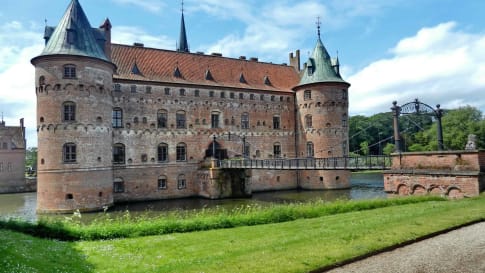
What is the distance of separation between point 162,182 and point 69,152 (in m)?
8.40

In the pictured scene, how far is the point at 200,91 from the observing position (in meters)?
32.2

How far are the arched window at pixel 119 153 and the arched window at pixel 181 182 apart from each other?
192 inches

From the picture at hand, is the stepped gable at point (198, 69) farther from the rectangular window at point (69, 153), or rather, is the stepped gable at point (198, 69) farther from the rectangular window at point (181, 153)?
the rectangular window at point (69, 153)

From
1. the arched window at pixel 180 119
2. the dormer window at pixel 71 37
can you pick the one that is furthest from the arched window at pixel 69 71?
the arched window at pixel 180 119

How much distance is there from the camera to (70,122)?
23.5m

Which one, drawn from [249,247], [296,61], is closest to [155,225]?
[249,247]

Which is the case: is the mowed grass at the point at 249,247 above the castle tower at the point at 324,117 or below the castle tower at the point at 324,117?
below

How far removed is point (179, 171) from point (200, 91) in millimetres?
7282

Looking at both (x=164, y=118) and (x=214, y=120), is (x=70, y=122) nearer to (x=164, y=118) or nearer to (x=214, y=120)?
(x=164, y=118)

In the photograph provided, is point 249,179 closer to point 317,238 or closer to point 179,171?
point 179,171

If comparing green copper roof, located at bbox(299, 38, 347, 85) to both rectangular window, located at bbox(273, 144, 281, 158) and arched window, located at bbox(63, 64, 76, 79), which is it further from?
arched window, located at bbox(63, 64, 76, 79)

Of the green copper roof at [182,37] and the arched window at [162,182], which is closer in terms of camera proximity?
the arched window at [162,182]

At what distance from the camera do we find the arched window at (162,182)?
29.9 metres

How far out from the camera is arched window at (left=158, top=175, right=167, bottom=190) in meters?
29.9
